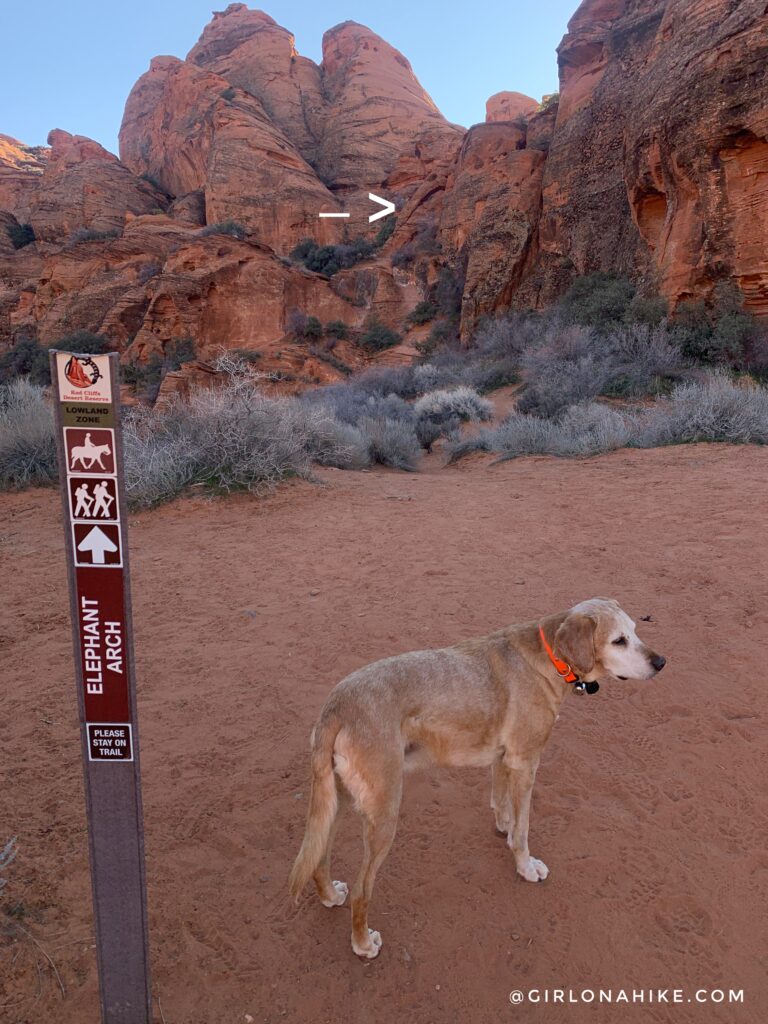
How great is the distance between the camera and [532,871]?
2.47m

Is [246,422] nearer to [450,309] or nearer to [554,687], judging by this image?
[554,687]

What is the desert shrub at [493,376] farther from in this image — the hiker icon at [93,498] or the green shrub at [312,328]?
the hiker icon at [93,498]

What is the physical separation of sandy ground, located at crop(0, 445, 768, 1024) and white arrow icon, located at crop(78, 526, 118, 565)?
1.69m

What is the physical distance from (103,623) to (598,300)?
74.6 ft

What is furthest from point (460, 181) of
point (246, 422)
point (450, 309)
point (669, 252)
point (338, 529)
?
point (338, 529)

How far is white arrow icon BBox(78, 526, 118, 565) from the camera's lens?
4.70 ft

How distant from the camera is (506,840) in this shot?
2715 mm

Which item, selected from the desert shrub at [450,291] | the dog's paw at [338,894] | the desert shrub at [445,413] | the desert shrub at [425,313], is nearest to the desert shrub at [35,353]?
the desert shrub at [425,313]

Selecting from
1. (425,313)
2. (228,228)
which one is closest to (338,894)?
(425,313)

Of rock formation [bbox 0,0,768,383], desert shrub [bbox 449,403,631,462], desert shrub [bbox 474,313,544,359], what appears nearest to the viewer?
desert shrub [bbox 449,403,631,462]

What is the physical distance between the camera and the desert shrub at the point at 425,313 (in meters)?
31.0

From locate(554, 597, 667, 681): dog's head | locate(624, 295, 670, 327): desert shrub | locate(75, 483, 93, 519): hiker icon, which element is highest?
locate(624, 295, 670, 327): desert shrub

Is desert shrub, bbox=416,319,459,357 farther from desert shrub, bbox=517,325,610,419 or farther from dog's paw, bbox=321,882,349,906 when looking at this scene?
dog's paw, bbox=321,882,349,906

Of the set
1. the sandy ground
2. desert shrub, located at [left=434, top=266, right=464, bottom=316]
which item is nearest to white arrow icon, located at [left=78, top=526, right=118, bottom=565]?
the sandy ground
